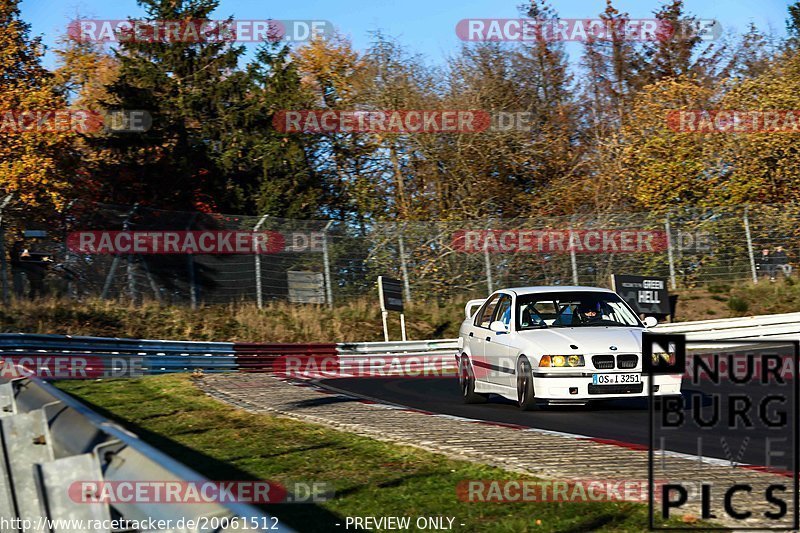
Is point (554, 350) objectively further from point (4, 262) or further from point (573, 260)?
point (573, 260)

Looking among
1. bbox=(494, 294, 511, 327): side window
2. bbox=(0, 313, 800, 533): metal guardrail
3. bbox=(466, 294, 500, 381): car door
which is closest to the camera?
bbox=(0, 313, 800, 533): metal guardrail

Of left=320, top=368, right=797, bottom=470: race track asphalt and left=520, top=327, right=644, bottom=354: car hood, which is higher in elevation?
left=520, top=327, right=644, bottom=354: car hood

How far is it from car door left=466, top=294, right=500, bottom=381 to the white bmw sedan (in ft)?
0.04

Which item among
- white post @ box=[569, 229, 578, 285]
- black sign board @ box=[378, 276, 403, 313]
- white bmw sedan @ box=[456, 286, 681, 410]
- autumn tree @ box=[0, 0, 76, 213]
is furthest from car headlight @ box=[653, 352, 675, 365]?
autumn tree @ box=[0, 0, 76, 213]

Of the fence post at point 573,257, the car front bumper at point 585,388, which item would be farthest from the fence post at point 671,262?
the car front bumper at point 585,388

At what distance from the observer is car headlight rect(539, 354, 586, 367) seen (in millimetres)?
11859

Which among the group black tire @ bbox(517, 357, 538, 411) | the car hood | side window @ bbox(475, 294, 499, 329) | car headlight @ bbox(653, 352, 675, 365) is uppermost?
side window @ bbox(475, 294, 499, 329)

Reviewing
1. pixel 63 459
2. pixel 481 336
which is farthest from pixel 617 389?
pixel 63 459

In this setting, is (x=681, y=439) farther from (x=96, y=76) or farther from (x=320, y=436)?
(x=96, y=76)

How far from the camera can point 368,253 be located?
2833cm

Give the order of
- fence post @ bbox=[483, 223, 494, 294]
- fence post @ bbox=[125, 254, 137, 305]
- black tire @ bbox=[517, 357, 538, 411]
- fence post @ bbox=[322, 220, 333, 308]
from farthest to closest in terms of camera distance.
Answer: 1. fence post @ bbox=[483, 223, 494, 294]
2. fence post @ bbox=[322, 220, 333, 308]
3. fence post @ bbox=[125, 254, 137, 305]
4. black tire @ bbox=[517, 357, 538, 411]

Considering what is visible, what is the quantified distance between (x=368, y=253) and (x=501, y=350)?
1559cm

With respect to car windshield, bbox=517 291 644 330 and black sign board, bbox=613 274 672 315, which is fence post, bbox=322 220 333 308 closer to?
black sign board, bbox=613 274 672 315

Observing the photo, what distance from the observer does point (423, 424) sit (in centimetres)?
1015
